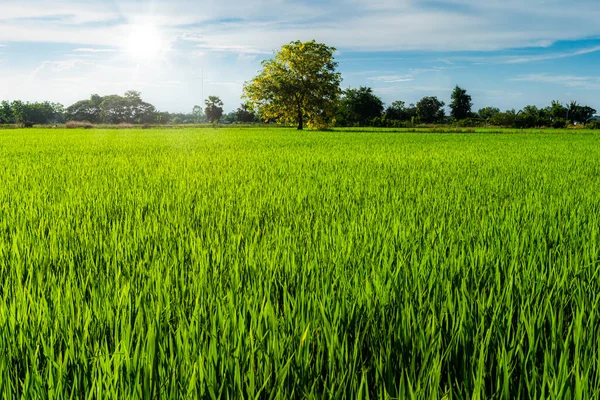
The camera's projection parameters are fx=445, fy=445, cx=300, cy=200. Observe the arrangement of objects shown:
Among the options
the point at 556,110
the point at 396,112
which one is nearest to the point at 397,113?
the point at 396,112

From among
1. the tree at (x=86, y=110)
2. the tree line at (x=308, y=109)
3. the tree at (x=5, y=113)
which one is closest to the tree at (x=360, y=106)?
the tree line at (x=308, y=109)

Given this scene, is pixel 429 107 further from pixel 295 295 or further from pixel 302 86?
pixel 295 295

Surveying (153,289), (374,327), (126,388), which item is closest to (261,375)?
Result: (126,388)

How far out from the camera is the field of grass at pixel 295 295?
106 centimetres

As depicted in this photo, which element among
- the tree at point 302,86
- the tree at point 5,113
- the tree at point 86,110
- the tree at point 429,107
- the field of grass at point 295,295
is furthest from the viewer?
the tree at point 86,110

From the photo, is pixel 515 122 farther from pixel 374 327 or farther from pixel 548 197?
pixel 374 327

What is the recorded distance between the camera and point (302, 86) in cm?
3672

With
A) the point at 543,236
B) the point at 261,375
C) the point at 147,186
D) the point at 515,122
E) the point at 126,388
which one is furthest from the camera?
the point at 515,122

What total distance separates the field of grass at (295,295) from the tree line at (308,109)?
3342cm

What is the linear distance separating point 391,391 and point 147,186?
170 inches

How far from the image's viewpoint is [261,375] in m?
1.08

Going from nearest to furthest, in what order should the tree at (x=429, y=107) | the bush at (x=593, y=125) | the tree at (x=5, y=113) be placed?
the bush at (x=593, y=125)
the tree at (x=429, y=107)
the tree at (x=5, y=113)

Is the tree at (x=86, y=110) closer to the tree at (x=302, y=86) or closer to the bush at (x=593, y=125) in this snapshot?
the tree at (x=302, y=86)

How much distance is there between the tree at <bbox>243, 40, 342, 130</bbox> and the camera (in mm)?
36938
